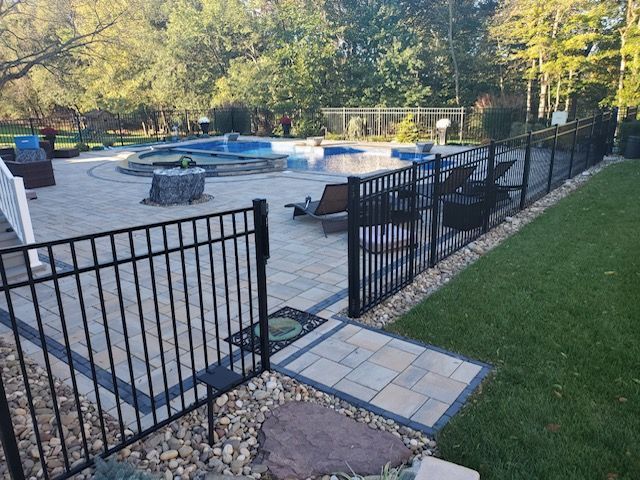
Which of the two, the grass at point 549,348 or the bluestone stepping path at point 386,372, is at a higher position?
the grass at point 549,348

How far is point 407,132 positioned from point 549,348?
18637 mm

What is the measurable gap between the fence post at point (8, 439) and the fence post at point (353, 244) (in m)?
2.75

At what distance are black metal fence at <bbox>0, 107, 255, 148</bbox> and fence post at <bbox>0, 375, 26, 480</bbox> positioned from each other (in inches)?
938

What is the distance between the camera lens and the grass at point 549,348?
255 cm

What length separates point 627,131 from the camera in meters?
14.4

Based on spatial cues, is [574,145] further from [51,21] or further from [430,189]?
[51,21]

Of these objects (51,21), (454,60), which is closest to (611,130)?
(454,60)

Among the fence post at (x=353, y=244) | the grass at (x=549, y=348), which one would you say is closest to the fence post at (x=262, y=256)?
the fence post at (x=353, y=244)

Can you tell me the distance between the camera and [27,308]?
4520 mm

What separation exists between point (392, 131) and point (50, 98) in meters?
23.7

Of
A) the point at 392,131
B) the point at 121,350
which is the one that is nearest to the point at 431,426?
the point at 121,350

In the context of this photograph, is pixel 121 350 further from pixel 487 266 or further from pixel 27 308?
pixel 487 266

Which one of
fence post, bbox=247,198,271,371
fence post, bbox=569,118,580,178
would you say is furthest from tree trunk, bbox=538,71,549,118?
fence post, bbox=247,198,271,371

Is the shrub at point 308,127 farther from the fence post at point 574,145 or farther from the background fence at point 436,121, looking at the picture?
the fence post at point 574,145
